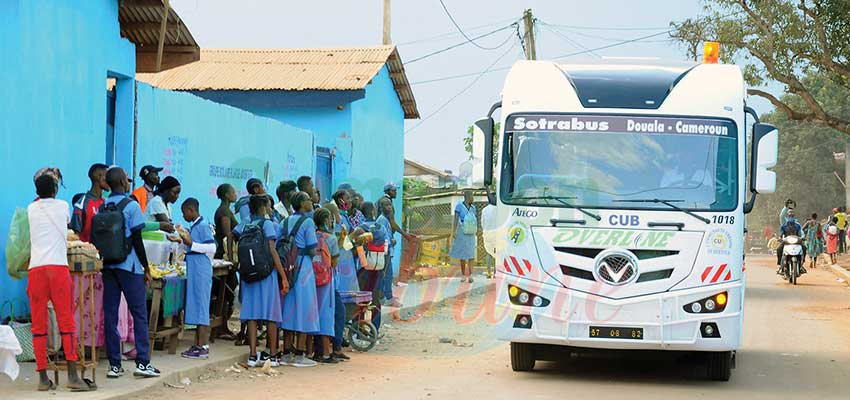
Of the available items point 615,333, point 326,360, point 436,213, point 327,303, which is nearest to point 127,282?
point 327,303

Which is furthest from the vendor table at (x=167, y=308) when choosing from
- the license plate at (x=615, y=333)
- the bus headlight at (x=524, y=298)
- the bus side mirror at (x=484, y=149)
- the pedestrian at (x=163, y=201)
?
the license plate at (x=615, y=333)

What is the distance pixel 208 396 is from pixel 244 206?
3.98m

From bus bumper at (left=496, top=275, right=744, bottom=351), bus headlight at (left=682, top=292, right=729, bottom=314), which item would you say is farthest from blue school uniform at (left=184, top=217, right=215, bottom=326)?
bus headlight at (left=682, top=292, right=729, bottom=314)

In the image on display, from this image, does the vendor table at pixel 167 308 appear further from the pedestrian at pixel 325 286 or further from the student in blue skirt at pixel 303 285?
the pedestrian at pixel 325 286

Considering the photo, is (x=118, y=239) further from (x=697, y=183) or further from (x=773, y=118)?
(x=773, y=118)

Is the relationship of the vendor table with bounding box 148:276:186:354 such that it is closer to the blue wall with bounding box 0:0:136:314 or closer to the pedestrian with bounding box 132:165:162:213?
the pedestrian with bounding box 132:165:162:213

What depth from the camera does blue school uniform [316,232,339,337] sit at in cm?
1125

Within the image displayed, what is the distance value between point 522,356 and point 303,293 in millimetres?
2219

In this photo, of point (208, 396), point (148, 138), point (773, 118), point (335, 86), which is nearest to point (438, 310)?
point (335, 86)

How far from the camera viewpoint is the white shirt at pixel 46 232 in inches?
329

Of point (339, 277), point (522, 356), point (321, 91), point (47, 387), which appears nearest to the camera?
point (47, 387)

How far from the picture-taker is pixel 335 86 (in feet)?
70.2

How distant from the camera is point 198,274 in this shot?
421 inches

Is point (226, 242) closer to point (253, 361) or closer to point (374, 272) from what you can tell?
point (253, 361)
